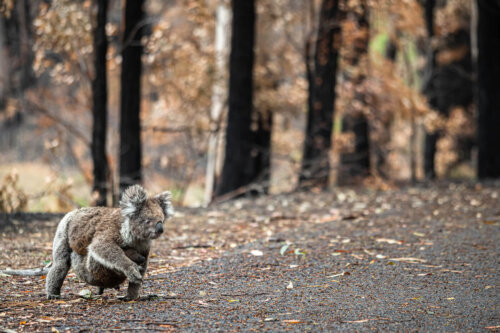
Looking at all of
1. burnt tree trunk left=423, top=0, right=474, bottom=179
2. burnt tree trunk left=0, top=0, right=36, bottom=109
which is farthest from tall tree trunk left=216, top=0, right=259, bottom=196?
burnt tree trunk left=423, top=0, right=474, bottom=179

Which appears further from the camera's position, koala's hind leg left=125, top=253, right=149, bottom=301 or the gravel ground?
koala's hind leg left=125, top=253, right=149, bottom=301

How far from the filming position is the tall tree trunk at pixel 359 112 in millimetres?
17578

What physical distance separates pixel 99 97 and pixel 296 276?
19.7ft

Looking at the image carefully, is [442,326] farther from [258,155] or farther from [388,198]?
[258,155]

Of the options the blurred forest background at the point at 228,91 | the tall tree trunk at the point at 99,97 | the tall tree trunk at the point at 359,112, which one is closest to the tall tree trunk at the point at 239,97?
the blurred forest background at the point at 228,91

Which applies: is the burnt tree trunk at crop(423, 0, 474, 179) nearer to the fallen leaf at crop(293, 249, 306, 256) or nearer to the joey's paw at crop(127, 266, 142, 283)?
the fallen leaf at crop(293, 249, 306, 256)

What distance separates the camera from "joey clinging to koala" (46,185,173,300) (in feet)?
16.5

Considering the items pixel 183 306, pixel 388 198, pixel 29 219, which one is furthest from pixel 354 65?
pixel 183 306

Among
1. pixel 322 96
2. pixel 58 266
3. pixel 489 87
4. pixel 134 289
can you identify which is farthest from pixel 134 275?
pixel 489 87

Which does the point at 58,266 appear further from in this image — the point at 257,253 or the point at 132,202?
the point at 257,253

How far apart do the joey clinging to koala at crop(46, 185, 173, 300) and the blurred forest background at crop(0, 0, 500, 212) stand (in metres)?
4.79

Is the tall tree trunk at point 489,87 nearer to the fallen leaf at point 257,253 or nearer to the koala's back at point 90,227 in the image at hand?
the fallen leaf at point 257,253

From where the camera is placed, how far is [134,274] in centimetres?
500

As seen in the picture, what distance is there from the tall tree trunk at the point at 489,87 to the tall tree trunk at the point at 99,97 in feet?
31.9
